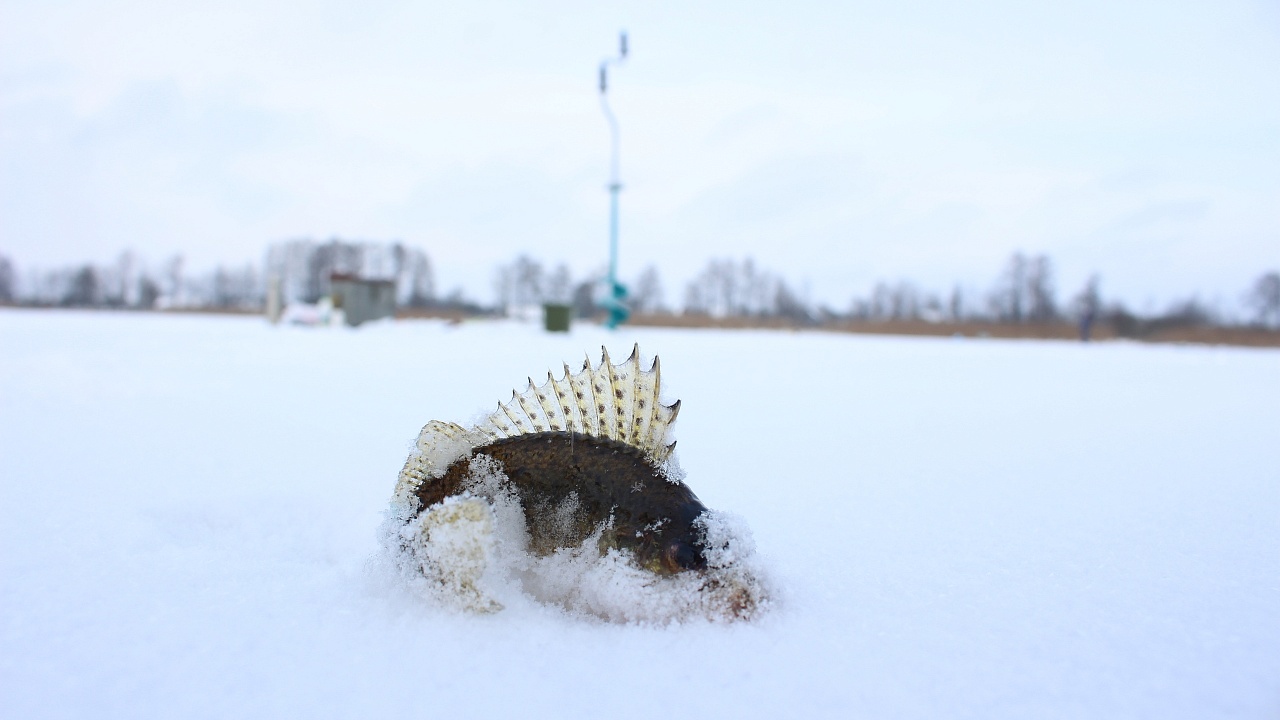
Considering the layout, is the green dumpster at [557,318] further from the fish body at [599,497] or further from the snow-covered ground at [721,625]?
the fish body at [599,497]

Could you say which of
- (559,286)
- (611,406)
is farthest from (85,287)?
(611,406)

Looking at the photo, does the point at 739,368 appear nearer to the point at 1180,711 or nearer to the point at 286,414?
the point at 286,414

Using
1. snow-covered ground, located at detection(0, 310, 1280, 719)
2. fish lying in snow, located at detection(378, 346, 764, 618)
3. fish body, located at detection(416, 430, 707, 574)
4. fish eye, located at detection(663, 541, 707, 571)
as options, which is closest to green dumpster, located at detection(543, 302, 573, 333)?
snow-covered ground, located at detection(0, 310, 1280, 719)

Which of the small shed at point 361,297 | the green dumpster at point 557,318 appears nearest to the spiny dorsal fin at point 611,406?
the green dumpster at point 557,318

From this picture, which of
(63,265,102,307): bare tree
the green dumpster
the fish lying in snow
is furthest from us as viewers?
(63,265,102,307): bare tree

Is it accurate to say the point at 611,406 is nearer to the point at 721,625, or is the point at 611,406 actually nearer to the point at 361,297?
the point at 721,625

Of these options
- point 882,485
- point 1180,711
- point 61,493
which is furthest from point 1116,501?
point 61,493

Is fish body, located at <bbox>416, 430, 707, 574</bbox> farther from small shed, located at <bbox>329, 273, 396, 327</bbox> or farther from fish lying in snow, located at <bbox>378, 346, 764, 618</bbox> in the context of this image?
small shed, located at <bbox>329, 273, 396, 327</bbox>
